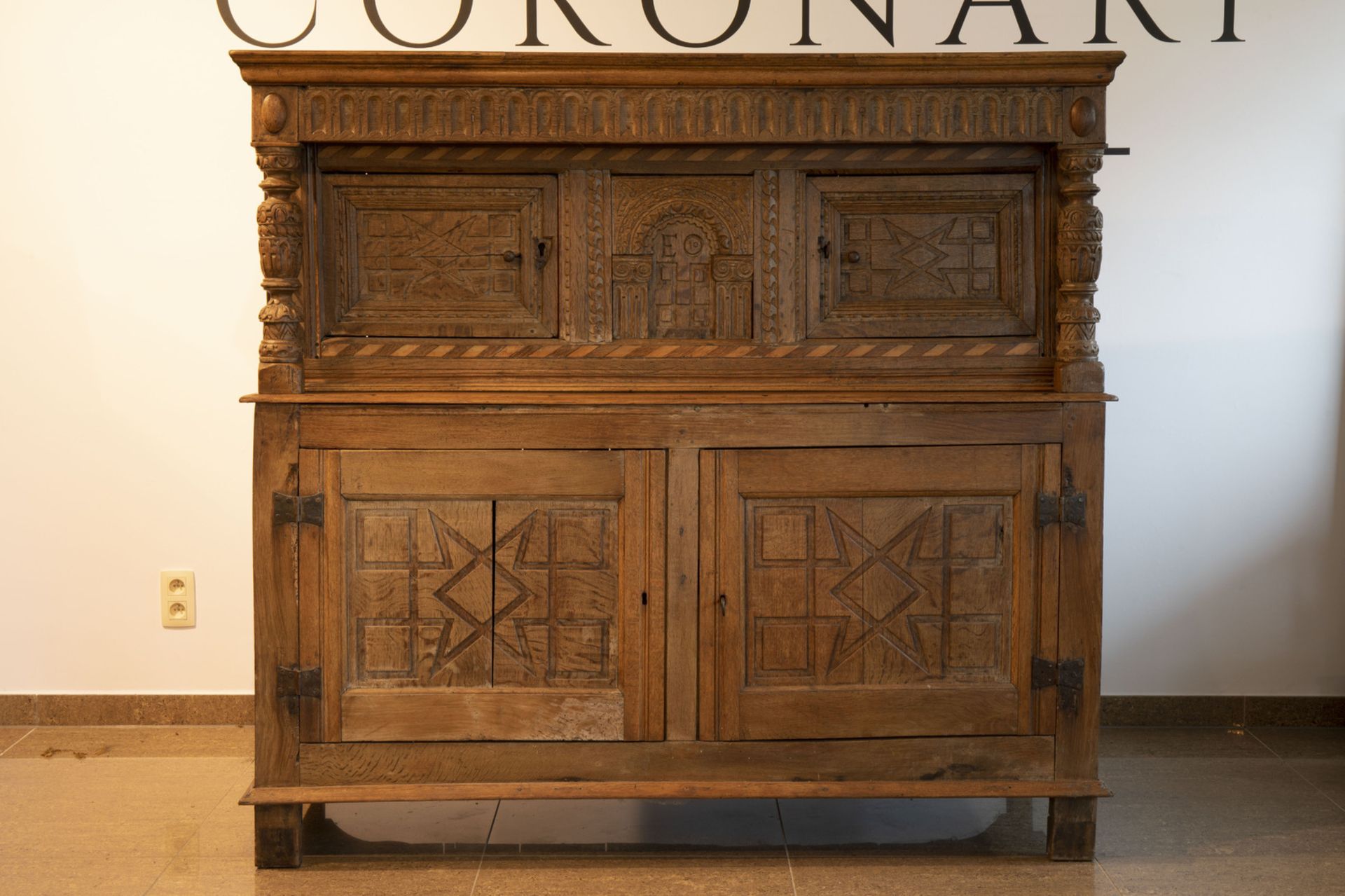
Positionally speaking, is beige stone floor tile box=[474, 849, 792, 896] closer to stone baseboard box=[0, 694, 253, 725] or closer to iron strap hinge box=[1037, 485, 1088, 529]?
iron strap hinge box=[1037, 485, 1088, 529]

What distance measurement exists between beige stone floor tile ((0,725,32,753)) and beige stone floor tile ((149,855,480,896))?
932mm

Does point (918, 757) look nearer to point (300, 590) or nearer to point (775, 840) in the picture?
point (775, 840)

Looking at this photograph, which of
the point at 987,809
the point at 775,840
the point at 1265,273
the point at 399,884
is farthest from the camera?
the point at 1265,273

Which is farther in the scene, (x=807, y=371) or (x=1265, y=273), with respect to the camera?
(x=1265, y=273)

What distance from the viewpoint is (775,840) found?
106 inches

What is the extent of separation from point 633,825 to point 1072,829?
3.04 ft

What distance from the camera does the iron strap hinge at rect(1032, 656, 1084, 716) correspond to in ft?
8.34

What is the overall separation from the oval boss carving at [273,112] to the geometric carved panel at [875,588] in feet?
3.85

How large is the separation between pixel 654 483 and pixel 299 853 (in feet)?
3.42

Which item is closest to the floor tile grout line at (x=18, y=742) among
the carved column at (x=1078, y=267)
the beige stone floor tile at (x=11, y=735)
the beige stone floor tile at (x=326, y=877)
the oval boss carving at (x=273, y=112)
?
the beige stone floor tile at (x=11, y=735)

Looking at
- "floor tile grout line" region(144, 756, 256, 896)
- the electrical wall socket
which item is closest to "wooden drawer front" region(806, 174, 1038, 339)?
"floor tile grout line" region(144, 756, 256, 896)

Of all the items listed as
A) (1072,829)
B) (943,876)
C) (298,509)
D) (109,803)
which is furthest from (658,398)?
(109,803)

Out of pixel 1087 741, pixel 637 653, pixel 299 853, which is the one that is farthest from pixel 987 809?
pixel 299 853

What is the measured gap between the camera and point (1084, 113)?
2473 millimetres
